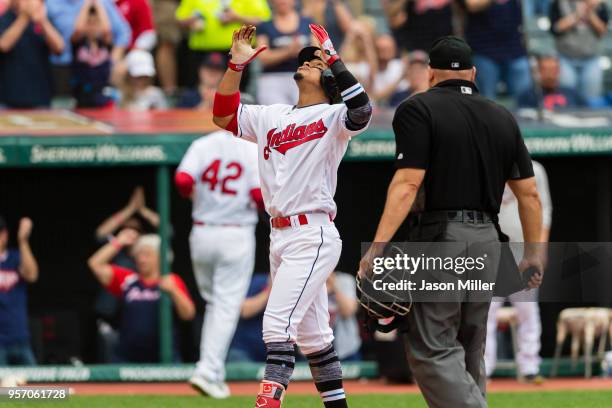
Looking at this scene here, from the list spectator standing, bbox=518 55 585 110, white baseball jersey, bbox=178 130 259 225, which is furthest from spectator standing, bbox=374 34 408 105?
white baseball jersey, bbox=178 130 259 225

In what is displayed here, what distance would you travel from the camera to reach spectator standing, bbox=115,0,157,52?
35.8 feet

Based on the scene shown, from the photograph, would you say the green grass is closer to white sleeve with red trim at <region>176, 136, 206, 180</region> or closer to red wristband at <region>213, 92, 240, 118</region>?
white sleeve with red trim at <region>176, 136, 206, 180</region>

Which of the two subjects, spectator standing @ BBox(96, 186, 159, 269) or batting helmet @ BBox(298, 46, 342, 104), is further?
spectator standing @ BBox(96, 186, 159, 269)

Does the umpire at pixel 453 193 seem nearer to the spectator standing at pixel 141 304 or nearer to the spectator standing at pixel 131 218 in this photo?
the spectator standing at pixel 141 304

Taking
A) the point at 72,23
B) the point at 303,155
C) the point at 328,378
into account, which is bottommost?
the point at 328,378

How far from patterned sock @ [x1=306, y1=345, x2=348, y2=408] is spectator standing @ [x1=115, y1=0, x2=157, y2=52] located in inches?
223

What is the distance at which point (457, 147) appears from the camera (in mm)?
5188

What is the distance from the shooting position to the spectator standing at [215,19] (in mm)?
10656

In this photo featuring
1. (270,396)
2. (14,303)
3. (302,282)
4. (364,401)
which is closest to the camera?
(270,396)

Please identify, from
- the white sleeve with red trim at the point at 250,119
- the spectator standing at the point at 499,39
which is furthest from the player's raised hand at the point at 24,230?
the white sleeve with red trim at the point at 250,119

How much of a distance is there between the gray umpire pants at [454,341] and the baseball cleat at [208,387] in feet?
9.84

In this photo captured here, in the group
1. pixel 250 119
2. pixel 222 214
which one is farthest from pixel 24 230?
pixel 250 119

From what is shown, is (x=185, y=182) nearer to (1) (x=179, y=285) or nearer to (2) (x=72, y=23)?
(1) (x=179, y=285)

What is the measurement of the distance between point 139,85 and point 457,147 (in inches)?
239
